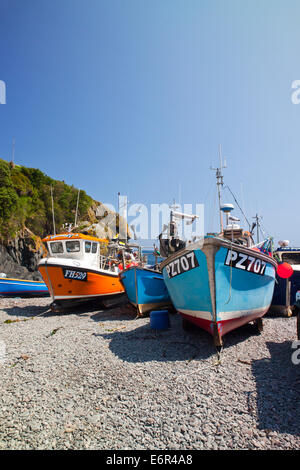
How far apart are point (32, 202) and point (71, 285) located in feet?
126

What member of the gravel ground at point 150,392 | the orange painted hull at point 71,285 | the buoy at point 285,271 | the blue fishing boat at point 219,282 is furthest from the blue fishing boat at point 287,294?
the orange painted hull at point 71,285

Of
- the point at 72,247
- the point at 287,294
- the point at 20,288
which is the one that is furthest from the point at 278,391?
the point at 20,288

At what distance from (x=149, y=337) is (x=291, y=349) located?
12.0ft

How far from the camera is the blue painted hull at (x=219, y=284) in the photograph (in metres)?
5.27

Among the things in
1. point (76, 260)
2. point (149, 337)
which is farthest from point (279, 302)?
point (76, 260)

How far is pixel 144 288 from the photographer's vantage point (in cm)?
973

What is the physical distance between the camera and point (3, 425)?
3199mm

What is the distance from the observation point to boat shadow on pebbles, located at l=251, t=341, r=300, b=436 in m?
3.07

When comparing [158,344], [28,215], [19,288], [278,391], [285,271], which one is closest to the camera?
[278,391]

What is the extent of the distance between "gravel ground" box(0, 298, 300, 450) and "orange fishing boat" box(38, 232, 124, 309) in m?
4.03

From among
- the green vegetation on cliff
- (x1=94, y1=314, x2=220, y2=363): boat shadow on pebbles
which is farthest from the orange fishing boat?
the green vegetation on cliff

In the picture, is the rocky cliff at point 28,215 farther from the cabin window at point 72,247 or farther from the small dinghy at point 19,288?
the cabin window at point 72,247

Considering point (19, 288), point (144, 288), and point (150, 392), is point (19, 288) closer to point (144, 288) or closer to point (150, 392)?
point (144, 288)
